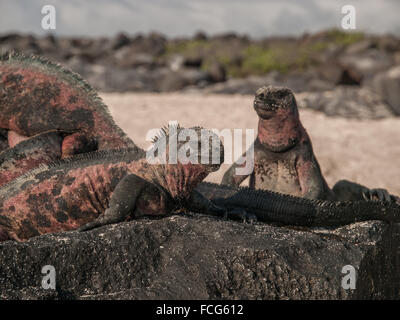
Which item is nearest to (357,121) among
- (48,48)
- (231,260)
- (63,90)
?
(63,90)

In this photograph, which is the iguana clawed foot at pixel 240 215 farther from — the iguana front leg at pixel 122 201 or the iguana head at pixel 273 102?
the iguana head at pixel 273 102

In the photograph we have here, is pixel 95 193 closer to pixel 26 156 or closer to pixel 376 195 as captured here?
pixel 26 156

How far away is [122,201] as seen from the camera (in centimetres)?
289

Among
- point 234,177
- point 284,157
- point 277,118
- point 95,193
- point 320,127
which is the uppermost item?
point 320,127

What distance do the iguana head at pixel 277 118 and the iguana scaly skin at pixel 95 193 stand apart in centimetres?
87

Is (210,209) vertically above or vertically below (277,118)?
below

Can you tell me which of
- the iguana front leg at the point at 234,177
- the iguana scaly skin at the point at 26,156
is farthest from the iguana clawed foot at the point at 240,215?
the iguana scaly skin at the point at 26,156

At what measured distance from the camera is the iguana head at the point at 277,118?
3711 millimetres

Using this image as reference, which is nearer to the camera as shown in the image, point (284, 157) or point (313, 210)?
point (313, 210)

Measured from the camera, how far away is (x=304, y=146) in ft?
13.1

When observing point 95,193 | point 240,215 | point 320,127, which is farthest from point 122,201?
point 320,127

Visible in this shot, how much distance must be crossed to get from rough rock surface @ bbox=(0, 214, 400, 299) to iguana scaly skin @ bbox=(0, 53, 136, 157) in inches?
45.4

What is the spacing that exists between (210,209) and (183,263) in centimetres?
69
